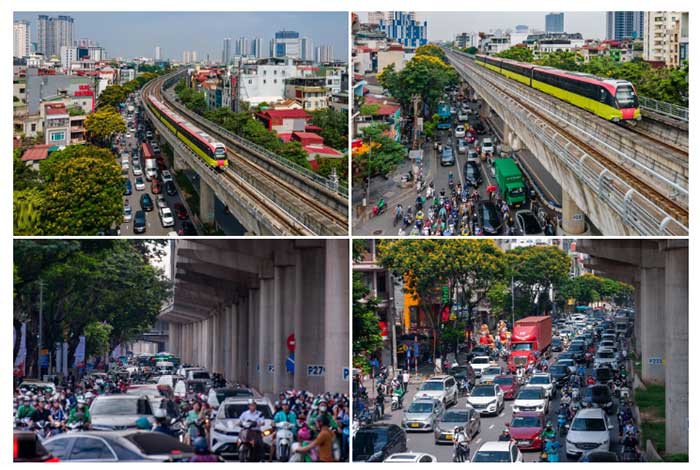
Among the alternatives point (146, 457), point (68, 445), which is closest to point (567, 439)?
point (146, 457)

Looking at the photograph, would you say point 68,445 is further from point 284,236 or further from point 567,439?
point 567,439

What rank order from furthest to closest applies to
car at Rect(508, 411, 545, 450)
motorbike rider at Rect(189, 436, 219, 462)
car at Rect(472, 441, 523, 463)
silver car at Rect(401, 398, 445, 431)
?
silver car at Rect(401, 398, 445, 431), car at Rect(508, 411, 545, 450), car at Rect(472, 441, 523, 463), motorbike rider at Rect(189, 436, 219, 462)

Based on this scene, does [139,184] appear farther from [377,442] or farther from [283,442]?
[377,442]

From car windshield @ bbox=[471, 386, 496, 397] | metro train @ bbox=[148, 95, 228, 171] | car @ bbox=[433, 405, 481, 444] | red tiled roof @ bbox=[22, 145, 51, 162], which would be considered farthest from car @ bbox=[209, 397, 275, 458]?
red tiled roof @ bbox=[22, 145, 51, 162]

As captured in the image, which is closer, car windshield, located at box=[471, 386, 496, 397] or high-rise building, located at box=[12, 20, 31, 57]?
high-rise building, located at box=[12, 20, 31, 57]

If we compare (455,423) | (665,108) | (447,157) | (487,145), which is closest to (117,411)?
(455,423)

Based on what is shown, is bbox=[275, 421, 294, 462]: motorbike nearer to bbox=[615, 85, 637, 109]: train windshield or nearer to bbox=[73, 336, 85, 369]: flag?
bbox=[73, 336, 85, 369]: flag

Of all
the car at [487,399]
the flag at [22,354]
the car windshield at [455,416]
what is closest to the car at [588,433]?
the car at [487,399]
